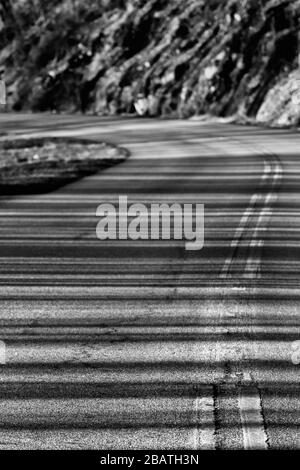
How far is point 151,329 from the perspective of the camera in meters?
7.74

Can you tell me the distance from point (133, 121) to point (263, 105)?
649cm

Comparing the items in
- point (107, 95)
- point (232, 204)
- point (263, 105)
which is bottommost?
point (232, 204)

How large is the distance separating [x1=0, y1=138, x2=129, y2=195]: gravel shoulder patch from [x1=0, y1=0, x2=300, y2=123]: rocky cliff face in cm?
1043

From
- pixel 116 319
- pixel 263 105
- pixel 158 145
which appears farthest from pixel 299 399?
pixel 263 105

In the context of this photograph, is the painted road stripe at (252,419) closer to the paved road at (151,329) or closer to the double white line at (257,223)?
the paved road at (151,329)

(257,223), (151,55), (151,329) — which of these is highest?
(151,55)

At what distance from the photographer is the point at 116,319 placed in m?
8.10

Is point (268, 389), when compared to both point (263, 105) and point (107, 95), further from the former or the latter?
point (107, 95)

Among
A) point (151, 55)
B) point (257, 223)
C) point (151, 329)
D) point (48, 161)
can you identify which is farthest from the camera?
point (151, 55)

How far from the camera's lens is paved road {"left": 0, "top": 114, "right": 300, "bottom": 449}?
5.52m

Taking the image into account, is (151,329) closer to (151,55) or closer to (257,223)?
(257,223)

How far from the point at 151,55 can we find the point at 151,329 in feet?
137

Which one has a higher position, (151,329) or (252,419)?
(151,329)

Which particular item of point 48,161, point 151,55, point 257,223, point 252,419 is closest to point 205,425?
point 252,419
